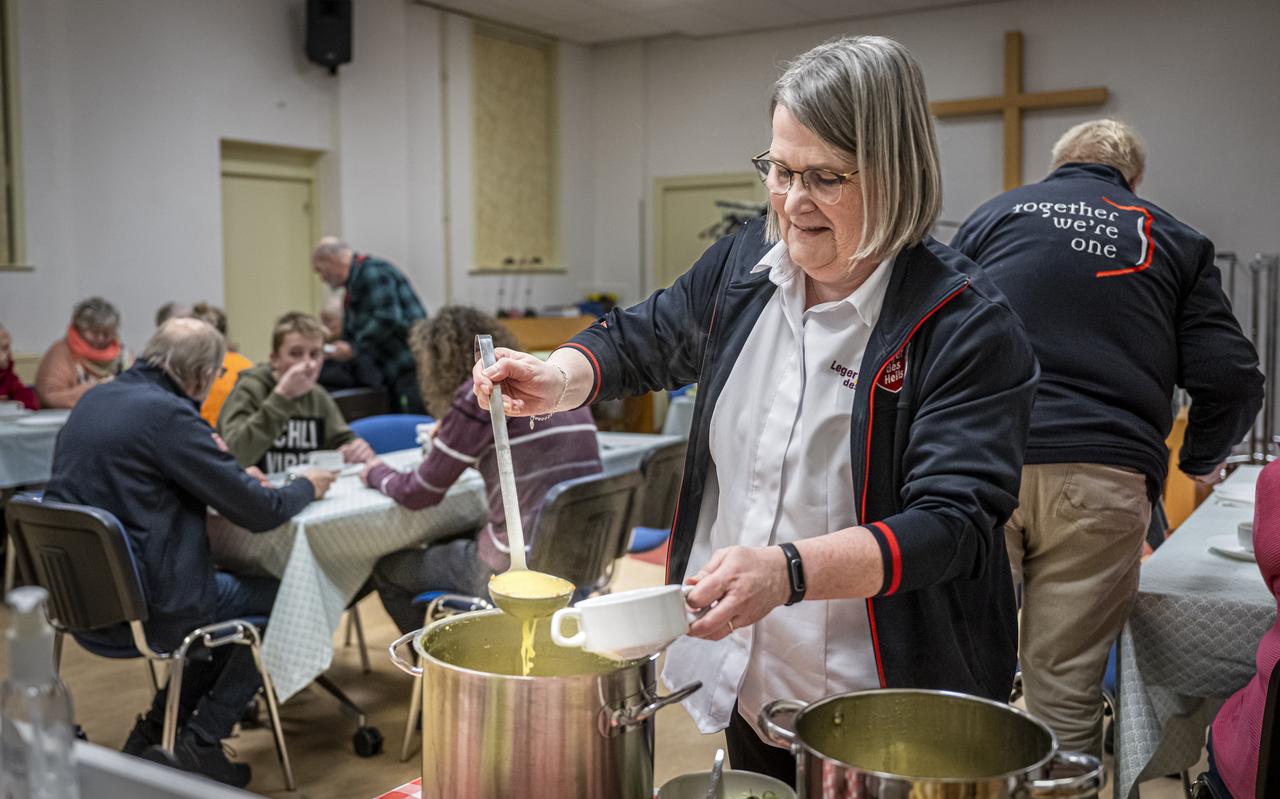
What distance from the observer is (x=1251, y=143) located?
7.24 meters

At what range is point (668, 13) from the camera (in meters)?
8.37

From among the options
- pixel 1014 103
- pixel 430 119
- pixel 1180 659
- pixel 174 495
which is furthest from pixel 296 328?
pixel 1014 103

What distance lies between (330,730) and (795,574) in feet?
8.61

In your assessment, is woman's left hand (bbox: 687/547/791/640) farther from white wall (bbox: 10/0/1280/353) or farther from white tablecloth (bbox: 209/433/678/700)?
white wall (bbox: 10/0/1280/353)

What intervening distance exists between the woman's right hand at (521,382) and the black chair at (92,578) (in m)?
1.61

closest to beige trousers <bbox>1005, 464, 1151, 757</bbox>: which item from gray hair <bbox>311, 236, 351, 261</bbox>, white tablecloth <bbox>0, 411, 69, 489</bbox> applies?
white tablecloth <bbox>0, 411, 69, 489</bbox>

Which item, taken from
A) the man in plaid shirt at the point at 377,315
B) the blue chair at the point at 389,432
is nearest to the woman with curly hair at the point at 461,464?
the blue chair at the point at 389,432

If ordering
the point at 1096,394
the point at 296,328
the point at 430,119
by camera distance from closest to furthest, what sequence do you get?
the point at 1096,394 → the point at 296,328 → the point at 430,119

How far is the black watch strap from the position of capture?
1013 millimetres

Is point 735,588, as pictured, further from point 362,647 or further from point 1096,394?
point 362,647

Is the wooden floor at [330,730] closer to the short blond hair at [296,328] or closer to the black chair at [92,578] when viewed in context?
the black chair at [92,578]

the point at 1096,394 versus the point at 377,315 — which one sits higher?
the point at 377,315

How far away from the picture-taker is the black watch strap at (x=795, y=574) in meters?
1.01

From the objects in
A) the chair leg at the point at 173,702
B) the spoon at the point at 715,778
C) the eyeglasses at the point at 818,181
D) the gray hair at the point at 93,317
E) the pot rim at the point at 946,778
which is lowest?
the chair leg at the point at 173,702
